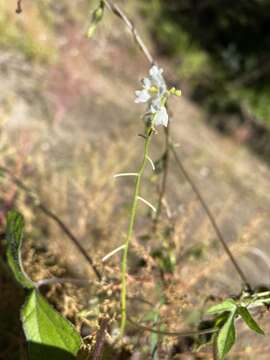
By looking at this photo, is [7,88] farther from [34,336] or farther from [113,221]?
[34,336]

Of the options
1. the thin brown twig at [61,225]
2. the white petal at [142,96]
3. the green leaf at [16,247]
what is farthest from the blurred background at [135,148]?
the white petal at [142,96]

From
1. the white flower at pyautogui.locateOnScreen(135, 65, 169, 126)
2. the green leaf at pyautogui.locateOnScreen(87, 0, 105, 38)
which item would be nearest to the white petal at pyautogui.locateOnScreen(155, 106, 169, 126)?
the white flower at pyautogui.locateOnScreen(135, 65, 169, 126)

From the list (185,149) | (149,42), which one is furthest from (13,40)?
(149,42)

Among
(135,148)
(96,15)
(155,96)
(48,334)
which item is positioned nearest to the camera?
(48,334)

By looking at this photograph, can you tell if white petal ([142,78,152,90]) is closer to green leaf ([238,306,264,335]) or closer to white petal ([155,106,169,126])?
white petal ([155,106,169,126])

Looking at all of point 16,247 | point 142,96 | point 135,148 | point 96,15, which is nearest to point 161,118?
point 142,96

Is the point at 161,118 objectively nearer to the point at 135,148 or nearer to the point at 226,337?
the point at 226,337

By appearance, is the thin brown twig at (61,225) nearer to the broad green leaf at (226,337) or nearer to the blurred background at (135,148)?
the blurred background at (135,148)
